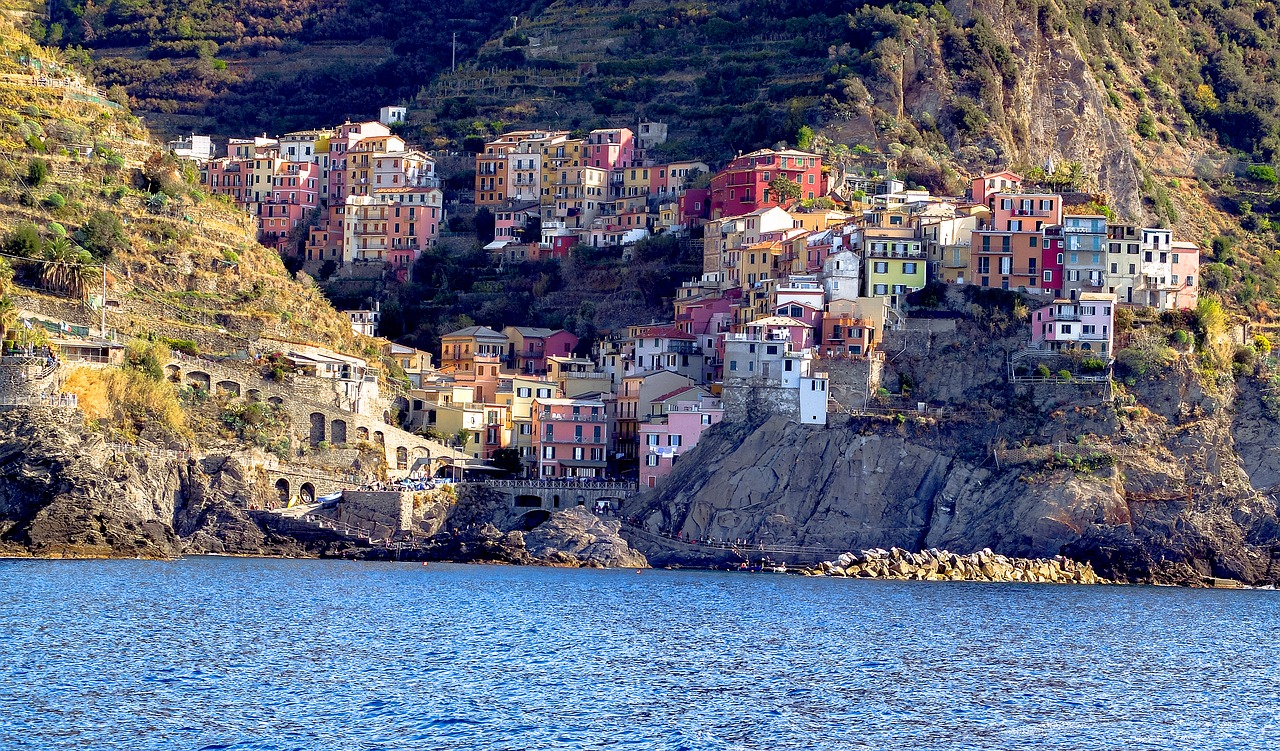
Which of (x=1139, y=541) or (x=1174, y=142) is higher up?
(x=1174, y=142)

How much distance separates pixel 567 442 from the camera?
94.6 meters

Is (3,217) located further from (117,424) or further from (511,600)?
(511,600)

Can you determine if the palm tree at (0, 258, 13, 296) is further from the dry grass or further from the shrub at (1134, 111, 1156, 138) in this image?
the shrub at (1134, 111, 1156, 138)

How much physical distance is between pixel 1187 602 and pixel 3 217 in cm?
5016

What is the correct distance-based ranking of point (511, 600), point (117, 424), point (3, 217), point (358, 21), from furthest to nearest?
point (358, 21) → point (3, 217) → point (117, 424) → point (511, 600)

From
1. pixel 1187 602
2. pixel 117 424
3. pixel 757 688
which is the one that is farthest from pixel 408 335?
pixel 757 688

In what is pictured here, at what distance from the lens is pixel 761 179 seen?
10556 cm

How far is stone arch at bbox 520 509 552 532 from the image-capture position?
294 feet

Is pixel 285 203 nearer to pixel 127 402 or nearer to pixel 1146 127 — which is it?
pixel 127 402

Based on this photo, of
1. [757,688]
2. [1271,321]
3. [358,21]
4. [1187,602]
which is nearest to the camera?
[757,688]

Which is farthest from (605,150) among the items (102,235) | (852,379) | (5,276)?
(5,276)

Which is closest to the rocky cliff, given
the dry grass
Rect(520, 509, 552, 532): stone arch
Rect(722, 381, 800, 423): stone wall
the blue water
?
Rect(722, 381, 800, 423): stone wall

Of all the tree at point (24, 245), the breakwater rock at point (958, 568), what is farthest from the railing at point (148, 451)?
the breakwater rock at point (958, 568)

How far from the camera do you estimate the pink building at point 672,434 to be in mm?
89500
